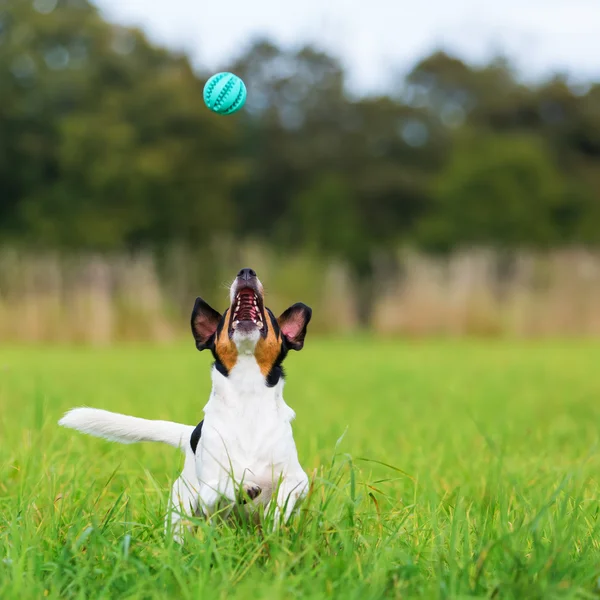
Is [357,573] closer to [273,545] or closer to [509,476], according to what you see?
[273,545]

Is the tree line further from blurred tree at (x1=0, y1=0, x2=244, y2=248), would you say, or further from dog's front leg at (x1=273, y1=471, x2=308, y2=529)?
dog's front leg at (x1=273, y1=471, x2=308, y2=529)

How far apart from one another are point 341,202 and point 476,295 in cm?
1725

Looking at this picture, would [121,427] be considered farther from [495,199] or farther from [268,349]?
[495,199]

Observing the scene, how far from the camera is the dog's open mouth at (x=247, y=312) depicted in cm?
315

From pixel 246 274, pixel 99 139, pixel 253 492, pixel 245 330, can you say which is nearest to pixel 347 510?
pixel 253 492

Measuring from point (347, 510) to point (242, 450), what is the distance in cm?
39

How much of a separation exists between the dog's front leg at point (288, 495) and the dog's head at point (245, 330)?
1.11 feet

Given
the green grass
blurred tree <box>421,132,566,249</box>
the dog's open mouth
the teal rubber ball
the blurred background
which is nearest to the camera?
the green grass

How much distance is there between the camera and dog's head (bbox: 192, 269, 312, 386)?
124 inches

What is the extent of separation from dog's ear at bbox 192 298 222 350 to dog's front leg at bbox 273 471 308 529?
0.59 metres

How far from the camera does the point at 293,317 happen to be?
11.2 feet

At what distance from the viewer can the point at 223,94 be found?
4000 mm

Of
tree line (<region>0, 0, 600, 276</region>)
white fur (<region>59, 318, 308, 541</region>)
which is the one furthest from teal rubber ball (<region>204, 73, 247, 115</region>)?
tree line (<region>0, 0, 600, 276</region>)

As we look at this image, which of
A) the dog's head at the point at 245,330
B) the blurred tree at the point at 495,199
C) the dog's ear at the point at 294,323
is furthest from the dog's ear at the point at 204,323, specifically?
the blurred tree at the point at 495,199
